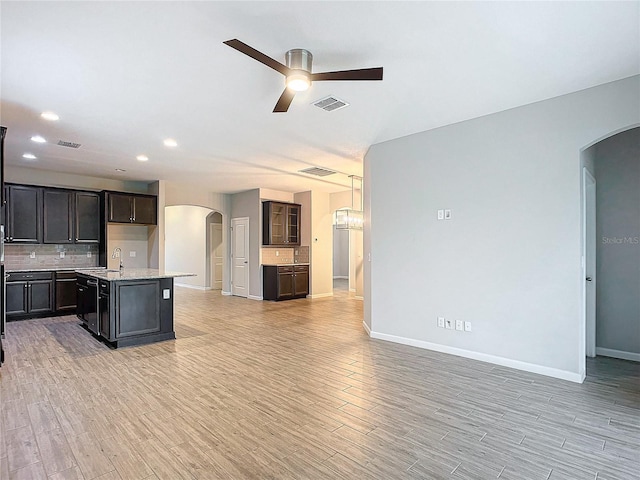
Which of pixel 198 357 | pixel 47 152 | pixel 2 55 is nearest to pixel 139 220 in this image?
pixel 47 152

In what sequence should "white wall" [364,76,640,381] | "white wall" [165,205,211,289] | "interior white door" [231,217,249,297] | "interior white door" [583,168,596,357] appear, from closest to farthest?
"white wall" [364,76,640,381] → "interior white door" [583,168,596,357] → "interior white door" [231,217,249,297] → "white wall" [165,205,211,289]

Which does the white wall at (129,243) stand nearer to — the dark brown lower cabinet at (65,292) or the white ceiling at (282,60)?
the dark brown lower cabinet at (65,292)

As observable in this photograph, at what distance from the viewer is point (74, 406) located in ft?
9.84

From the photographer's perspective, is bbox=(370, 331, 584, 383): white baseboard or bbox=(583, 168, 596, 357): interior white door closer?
bbox=(370, 331, 584, 383): white baseboard

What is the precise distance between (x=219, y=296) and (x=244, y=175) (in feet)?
12.8

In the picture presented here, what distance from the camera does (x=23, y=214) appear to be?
22.1 feet

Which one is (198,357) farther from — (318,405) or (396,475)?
(396,475)

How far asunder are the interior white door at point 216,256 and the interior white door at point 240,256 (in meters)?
1.66

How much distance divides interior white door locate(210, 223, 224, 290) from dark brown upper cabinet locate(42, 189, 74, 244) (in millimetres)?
4566

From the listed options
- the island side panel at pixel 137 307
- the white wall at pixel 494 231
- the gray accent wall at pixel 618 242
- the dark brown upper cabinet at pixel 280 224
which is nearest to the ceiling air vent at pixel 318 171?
the white wall at pixel 494 231

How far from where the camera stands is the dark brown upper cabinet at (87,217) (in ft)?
24.1

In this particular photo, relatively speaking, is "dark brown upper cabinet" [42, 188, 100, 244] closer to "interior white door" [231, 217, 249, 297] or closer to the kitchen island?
the kitchen island

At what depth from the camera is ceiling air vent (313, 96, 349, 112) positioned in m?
3.74

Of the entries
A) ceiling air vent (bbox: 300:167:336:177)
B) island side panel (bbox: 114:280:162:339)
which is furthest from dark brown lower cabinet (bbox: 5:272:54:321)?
ceiling air vent (bbox: 300:167:336:177)
